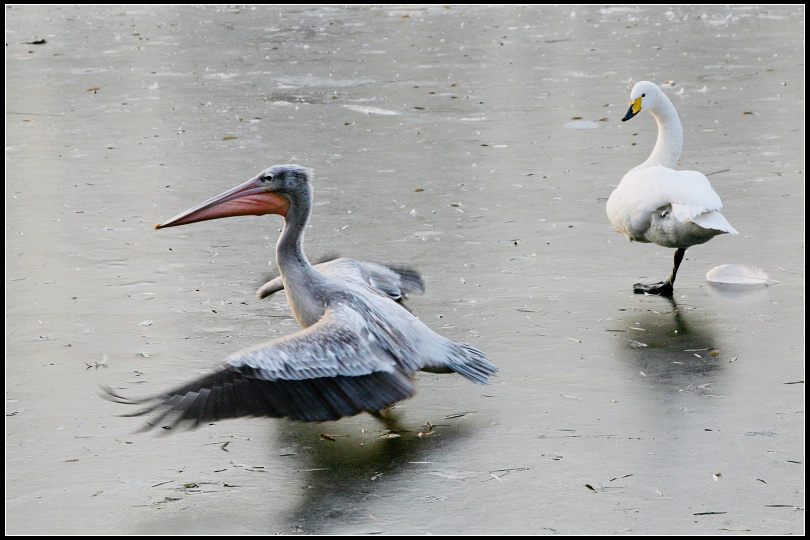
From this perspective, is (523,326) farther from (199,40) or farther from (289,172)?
(199,40)

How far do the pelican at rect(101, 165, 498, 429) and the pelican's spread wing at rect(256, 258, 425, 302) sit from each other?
2 centimetres

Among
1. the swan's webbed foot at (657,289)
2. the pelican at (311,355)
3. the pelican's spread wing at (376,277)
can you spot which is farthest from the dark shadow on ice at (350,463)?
the swan's webbed foot at (657,289)

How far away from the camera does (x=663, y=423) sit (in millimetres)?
4340

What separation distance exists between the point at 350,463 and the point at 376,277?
1620mm

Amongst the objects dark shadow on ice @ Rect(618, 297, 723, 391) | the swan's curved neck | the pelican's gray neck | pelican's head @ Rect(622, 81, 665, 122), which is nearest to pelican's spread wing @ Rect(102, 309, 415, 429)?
the pelican's gray neck

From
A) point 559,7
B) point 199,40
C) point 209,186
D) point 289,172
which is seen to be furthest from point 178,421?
point 559,7

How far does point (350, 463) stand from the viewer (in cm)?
409

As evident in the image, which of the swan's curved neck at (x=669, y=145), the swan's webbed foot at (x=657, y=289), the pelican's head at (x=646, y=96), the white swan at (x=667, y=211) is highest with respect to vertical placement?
the pelican's head at (x=646, y=96)

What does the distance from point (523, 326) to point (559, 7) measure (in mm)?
16578

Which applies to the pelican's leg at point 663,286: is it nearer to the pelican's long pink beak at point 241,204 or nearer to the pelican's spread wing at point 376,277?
the pelican's spread wing at point 376,277

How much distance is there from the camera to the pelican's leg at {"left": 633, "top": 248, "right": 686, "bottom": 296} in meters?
5.99

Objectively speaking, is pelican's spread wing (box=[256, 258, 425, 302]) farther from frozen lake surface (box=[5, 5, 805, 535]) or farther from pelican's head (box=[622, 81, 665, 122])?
pelican's head (box=[622, 81, 665, 122])

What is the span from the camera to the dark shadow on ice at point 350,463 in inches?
144

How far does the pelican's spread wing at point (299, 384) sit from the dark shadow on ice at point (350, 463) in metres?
0.23
